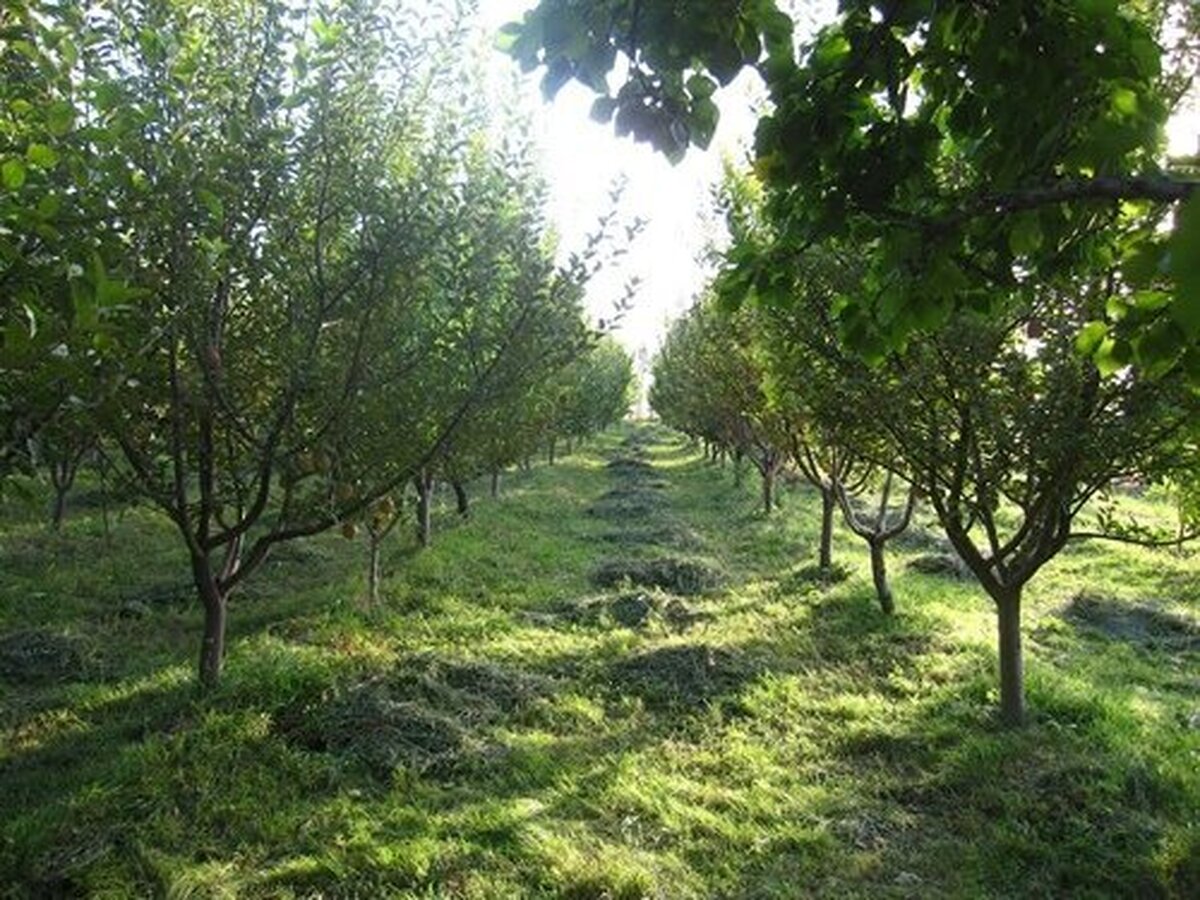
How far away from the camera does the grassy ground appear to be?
6527mm

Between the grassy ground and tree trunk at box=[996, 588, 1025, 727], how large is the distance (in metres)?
0.38

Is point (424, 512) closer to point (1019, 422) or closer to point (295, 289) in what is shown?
point (295, 289)

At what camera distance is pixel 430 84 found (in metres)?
8.45

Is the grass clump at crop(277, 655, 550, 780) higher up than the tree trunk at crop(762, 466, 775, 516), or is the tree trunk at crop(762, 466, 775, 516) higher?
the tree trunk at crop(762, 466, 775, 516)

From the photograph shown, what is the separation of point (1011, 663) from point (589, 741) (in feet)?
15.4

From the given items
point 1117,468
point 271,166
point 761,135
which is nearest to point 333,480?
point 271,166

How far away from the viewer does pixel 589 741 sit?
29.8 feet

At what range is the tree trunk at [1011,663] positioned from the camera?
952 centimetres

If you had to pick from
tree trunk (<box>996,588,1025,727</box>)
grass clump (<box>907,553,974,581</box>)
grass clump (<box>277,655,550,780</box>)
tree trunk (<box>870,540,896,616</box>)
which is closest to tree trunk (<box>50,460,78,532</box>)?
grass clump (<box>277,655,550,780</box>)

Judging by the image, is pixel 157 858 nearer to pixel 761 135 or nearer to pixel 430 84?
pixel 761 135

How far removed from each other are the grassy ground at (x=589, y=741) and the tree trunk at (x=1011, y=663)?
1.25ft

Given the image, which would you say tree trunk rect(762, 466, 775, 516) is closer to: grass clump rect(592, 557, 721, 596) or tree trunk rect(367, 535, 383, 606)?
grass clump rect(592, 557, 721, 596)

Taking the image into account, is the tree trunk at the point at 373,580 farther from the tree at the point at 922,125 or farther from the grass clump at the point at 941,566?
the tree at the point at 922,125

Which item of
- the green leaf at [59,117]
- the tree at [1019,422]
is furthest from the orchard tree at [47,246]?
the tree at [1019,422]
